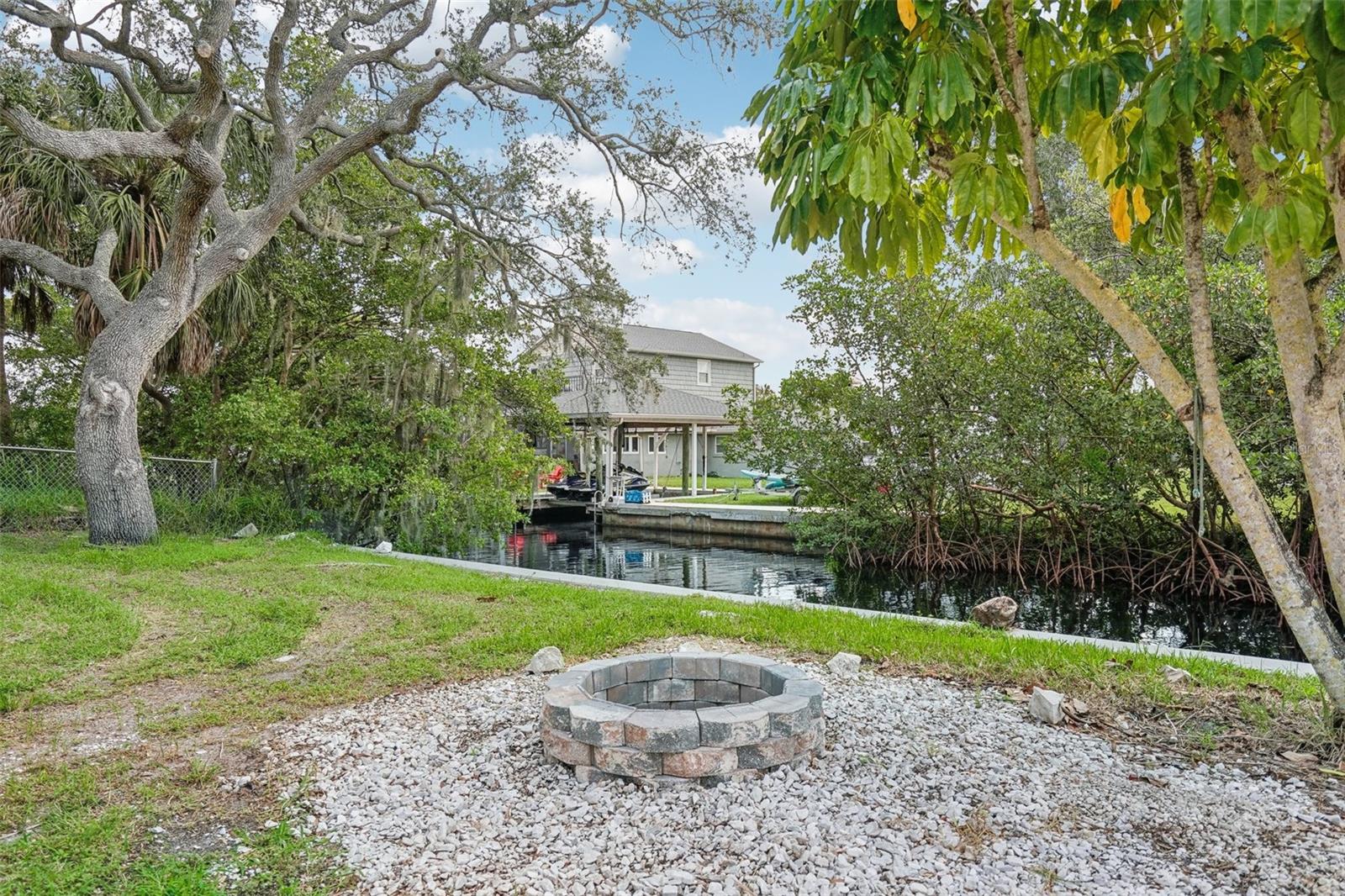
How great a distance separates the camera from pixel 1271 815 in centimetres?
234

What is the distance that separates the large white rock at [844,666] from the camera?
3922mm

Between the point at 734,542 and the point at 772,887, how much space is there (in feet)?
42.3

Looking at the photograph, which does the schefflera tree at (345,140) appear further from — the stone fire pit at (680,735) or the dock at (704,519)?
the stone fire pit at (680,735)

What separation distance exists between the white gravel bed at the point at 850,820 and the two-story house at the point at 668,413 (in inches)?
390

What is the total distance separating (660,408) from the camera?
1875 cm

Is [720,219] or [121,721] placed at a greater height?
[720,219]

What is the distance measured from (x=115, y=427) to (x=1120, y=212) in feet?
29.3

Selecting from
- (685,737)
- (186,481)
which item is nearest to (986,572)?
(685,737)

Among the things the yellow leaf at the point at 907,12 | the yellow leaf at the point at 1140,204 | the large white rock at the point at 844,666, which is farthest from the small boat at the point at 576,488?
the yellow leaf at the point at 907,12

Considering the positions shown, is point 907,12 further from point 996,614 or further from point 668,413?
point 668,413

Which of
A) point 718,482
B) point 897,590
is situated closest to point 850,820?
point 897,590

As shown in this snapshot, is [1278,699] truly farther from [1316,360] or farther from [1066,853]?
[1066,853]

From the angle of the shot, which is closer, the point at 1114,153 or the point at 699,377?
the point at 1114,153

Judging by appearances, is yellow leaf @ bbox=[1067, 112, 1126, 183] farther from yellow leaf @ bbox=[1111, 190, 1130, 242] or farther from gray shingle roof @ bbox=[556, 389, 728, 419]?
gray shingle roof @ bbox=[556, 389, 728, 419]
